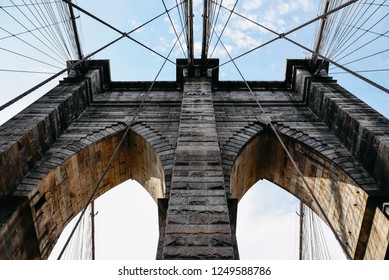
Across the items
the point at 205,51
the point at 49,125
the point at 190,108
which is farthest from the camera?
the point at 205,51

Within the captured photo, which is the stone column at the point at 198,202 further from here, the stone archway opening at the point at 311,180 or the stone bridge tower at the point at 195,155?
the stone archway opening at the point at 311,180

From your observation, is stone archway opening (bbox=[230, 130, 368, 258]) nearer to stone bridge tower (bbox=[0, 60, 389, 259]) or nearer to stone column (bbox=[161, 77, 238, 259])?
stone bridge tower (bbox=[0, 60, 389, 259])

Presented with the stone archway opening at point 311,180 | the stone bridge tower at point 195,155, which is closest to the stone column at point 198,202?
the stone bridge tower at point 195,155

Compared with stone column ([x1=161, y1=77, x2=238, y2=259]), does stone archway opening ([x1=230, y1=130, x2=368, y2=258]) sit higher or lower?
lower

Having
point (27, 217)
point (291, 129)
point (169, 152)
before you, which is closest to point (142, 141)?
point (169, 152)

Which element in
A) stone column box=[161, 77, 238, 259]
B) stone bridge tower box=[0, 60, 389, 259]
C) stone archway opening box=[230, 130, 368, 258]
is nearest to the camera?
stone column box=[161, 77, 238, 259]

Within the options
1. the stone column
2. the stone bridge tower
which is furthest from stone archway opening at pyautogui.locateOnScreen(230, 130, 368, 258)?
the stone column

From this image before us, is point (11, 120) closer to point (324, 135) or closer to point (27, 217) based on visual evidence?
point (27, 217)
